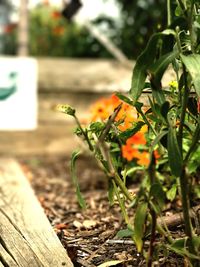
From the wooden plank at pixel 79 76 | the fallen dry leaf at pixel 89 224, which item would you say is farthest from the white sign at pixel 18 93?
the fallen dry leaf at pixel 89 224

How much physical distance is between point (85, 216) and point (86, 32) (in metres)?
3.56

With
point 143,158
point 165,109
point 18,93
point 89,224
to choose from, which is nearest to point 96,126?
point 165,109

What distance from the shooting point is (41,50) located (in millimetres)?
6043

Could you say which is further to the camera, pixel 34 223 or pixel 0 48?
pixel 0 48

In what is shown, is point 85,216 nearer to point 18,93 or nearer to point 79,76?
point 18,93

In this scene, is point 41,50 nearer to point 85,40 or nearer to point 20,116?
point 85,40

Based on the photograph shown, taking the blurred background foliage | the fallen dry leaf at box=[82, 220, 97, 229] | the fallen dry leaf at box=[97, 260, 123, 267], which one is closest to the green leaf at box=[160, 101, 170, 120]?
the fallen dry leaf at box=[97, 260, 123, 267]

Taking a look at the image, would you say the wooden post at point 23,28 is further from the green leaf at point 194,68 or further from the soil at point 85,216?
the green leaf at point 194,68

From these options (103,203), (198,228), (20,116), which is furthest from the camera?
(20,116)

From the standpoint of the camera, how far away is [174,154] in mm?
1314

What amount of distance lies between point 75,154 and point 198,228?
16.2 inches

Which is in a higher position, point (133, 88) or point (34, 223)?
point (133, 88)

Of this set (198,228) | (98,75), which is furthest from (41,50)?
(198,228)

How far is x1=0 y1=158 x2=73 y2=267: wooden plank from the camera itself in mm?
1699
